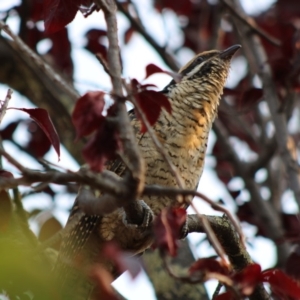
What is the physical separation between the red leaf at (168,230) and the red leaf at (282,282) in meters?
0.45

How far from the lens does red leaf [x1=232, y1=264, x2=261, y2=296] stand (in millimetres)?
2668

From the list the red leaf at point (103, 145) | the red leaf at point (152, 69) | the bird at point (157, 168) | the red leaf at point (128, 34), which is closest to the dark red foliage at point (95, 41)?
the red leaf at point (128, 34)

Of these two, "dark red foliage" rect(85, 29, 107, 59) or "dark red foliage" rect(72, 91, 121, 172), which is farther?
"dark red foliage" rect(85, 29, 107, 59)

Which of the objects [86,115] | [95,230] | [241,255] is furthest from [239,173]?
[86,115]

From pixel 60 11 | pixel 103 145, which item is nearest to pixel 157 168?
pixel 60 11

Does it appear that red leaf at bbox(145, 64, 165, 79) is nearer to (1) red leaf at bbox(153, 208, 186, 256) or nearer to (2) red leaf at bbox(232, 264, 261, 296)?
(1) red leaf at bbox(153, 208, 186, 256)

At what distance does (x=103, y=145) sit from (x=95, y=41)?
364cm

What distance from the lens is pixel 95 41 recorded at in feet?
19.8

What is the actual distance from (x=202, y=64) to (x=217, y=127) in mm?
847

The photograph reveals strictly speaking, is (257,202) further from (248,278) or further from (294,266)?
(248,278)

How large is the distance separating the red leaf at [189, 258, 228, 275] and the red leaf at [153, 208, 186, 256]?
115mm

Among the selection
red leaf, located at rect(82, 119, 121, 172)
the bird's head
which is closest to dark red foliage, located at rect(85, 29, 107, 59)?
the bird's head

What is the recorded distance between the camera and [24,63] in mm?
5914

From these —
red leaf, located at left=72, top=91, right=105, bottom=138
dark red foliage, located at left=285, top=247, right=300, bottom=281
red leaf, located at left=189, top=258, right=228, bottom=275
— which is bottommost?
red leaf, located at left=189, top=258, right=228, bottom=275
